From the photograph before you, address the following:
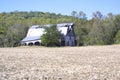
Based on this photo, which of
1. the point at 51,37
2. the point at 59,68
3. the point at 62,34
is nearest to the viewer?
the point at 59,68

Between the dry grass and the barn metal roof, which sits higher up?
the barn metal roof

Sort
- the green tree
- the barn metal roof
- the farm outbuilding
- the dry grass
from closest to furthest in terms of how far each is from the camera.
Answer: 1. the dry grass
2. the green tree
3. the farm outbuilding
4. the barn metal roof

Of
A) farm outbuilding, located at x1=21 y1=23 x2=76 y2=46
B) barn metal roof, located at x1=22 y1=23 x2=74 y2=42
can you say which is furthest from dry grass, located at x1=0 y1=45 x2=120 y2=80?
barn metal roof, located at x1=22 y1=23 x2=74 y2=42

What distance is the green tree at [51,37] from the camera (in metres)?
69.4

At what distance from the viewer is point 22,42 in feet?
260

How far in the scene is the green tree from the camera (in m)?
69.4

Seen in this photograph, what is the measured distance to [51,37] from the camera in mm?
70000

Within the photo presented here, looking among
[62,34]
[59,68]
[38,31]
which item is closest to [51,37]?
[62,34]

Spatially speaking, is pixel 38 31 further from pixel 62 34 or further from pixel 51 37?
pixel 51 37

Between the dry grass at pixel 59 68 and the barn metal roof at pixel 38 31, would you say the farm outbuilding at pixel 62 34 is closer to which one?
the barn metal roof at pixel 38 31

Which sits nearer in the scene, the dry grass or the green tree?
the dry grass

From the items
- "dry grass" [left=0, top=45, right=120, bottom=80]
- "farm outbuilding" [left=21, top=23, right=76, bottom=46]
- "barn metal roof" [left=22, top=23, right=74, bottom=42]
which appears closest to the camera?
"dry grass" [left=0, top=45, right=120, bottom=80]

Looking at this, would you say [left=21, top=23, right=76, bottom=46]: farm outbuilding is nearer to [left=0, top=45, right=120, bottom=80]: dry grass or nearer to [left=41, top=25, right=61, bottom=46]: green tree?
[left=41, top=25, right=61, bottom=46]: green tree

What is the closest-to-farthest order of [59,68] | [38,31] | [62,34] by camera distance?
[59,68] → [62,34] → [38,31]
